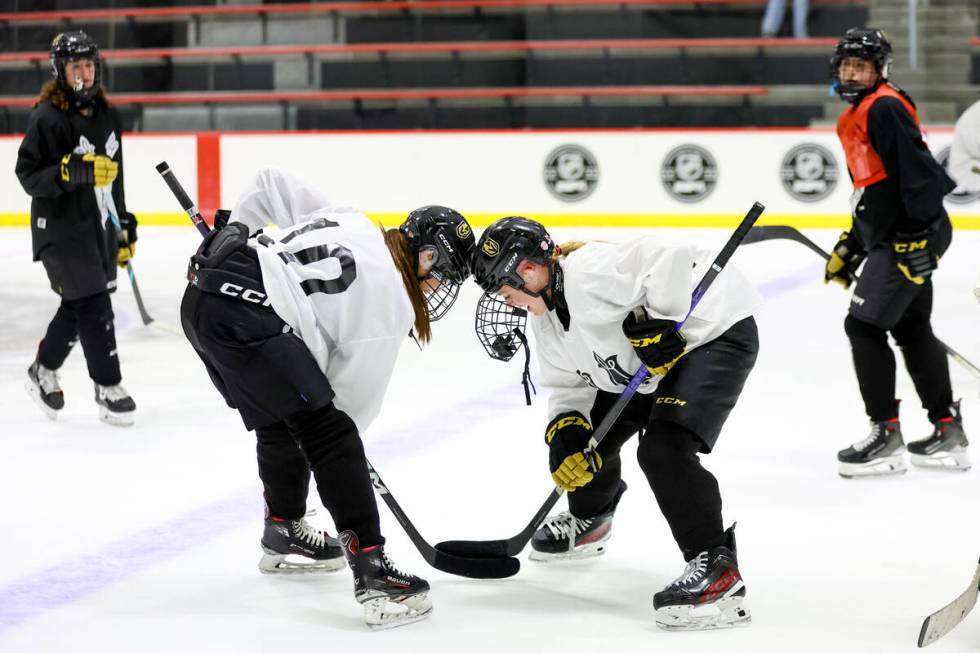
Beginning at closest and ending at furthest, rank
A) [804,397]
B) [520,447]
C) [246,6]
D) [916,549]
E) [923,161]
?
[916,549] < [923,161] < [520,447] < [804,397] < [246,6]

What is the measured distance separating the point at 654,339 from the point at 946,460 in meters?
1.45

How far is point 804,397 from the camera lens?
158 inches

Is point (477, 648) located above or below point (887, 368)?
below

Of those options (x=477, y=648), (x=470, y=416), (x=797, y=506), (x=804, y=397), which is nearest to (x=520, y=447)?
(x=470, y=416)

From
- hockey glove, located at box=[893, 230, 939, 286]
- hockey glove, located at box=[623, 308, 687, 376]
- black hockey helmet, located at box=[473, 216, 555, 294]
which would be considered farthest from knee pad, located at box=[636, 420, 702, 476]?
hockey glove, located at box=[893, 230, 939, 286]

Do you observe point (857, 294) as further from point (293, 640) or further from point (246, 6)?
point (246, 6)

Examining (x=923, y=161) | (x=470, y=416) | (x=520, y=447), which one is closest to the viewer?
(x=923, y=161)

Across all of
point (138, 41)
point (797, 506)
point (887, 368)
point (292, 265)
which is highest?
point (138, 41)

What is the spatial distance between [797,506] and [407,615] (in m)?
1.11

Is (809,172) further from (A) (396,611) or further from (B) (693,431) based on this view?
(A) (396,611)

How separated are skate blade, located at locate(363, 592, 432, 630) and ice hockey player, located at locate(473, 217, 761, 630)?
33 centimetres

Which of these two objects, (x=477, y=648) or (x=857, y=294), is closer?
(x=477, y=648)

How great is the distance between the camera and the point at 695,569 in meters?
2.12

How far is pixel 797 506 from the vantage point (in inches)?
112
